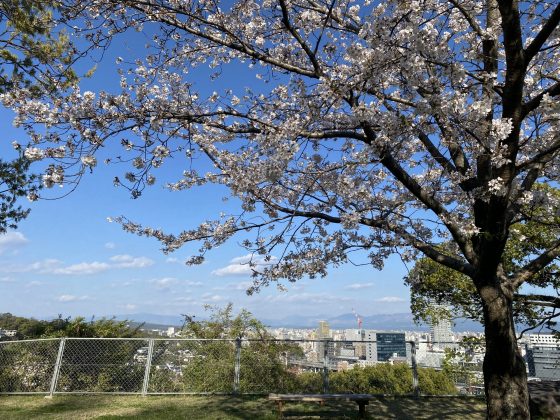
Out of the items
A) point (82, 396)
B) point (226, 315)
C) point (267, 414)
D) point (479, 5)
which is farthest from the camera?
point (226, 315)

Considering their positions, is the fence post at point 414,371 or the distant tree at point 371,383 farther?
the distant tree at point 371,383

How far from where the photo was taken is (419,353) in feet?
33.7

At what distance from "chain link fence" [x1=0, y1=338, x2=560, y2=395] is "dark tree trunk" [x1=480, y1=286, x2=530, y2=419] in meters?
5.09

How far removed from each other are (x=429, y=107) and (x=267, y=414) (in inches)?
248

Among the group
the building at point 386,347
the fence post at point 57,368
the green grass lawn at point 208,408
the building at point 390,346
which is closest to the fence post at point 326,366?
the green grass lawn at point 208,408

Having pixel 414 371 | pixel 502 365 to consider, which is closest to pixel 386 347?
pixel 414 371

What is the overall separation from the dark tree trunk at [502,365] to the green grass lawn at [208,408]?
322cm

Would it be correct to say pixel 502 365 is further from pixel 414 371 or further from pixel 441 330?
pixel 441 330

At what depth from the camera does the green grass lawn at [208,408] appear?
7.86 meters

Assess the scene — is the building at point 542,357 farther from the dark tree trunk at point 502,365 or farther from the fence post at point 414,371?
the dark tree trunk at point 502,365

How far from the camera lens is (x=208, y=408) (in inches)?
336

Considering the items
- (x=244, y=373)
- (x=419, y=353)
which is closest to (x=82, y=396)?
(x=244, y=373)

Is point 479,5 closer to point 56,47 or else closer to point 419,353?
point 419,353

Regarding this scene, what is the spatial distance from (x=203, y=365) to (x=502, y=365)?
7352 mm
